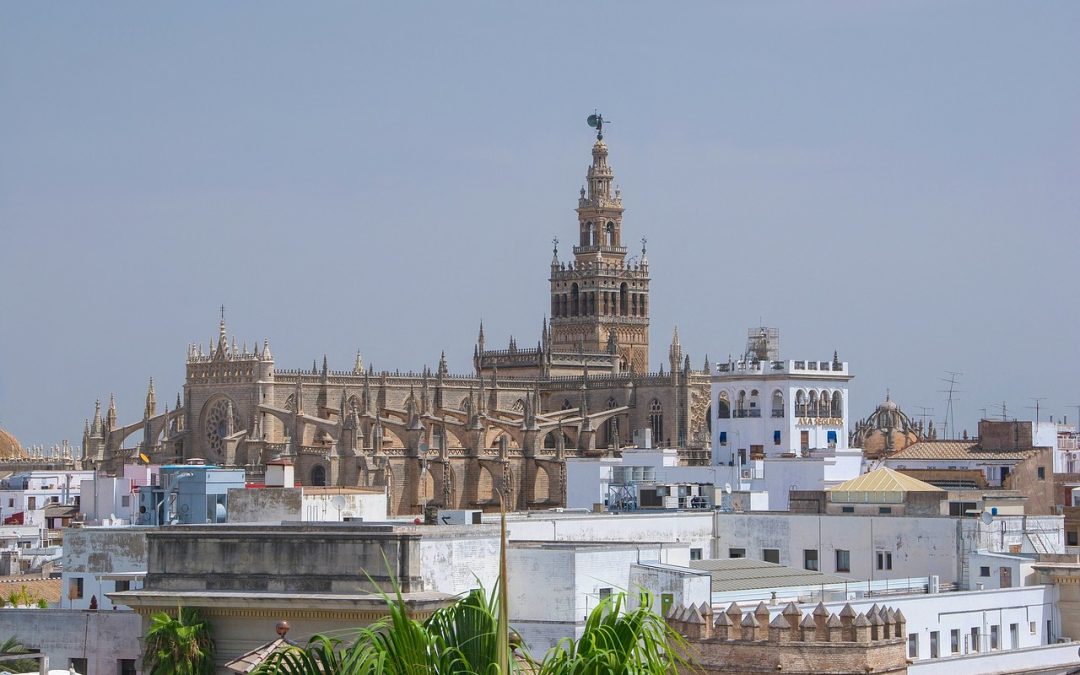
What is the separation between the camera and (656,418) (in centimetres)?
10731

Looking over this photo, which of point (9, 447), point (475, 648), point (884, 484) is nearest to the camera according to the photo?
point (475, 648)

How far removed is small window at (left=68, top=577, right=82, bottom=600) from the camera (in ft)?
131

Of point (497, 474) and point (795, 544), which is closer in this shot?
point (795, 544)

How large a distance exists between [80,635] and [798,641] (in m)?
12.6

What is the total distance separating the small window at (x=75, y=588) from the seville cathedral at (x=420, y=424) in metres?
46.8

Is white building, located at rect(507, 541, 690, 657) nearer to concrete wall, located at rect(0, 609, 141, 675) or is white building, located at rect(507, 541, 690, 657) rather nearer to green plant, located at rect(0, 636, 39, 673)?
concrete wall, located at rect(0, 609, 141, 675)

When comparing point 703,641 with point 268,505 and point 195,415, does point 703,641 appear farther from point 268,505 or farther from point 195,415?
point 195,415

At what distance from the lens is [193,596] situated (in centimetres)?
3017

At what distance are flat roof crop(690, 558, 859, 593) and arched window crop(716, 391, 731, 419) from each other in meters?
40.1

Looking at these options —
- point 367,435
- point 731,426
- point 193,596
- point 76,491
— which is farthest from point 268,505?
point 367,435

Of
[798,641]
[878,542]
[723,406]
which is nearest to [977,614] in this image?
[878,542]

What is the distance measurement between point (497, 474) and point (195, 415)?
48.3ft

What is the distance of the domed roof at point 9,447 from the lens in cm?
12425

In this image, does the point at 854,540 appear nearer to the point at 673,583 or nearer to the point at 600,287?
the point at 673,583
